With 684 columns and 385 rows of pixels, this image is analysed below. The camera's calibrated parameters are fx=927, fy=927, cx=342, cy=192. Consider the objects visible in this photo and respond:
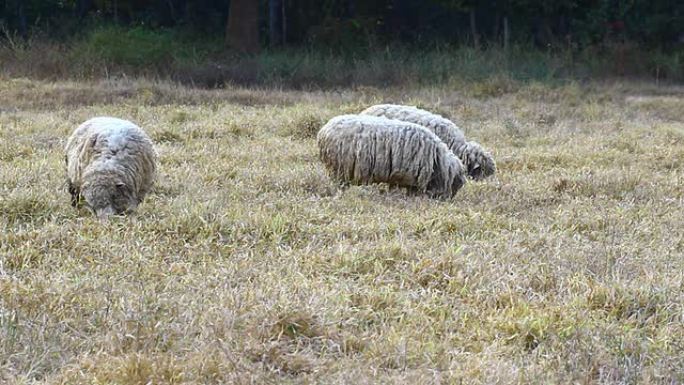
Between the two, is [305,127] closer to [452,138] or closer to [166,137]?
[166,137]

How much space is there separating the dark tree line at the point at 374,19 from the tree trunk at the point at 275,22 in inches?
0.8

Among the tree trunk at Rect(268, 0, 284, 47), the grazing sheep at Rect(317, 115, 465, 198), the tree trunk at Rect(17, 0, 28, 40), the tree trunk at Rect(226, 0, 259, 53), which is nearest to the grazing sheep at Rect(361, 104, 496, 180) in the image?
the grazing sheep at Rect(317, 115, 465, 198)

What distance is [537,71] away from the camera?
1565cm

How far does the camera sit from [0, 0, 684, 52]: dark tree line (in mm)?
17688

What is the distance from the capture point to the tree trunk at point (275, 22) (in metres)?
18.8

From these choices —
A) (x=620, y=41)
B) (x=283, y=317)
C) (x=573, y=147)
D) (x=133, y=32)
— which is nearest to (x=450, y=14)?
(x=620, y=41)

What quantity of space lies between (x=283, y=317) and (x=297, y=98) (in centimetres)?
921

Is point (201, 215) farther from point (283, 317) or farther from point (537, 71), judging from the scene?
point (537, 71)

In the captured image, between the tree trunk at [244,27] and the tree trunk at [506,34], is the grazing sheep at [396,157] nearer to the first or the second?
the tree trunk at [244,27]

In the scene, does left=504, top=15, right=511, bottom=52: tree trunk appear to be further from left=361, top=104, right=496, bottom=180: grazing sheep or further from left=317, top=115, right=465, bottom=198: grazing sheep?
left=317, top=115, right=465, bottom=198: grazing sheep

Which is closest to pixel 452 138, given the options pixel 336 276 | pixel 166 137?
pixel 166 137

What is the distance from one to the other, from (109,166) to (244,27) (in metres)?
12.1

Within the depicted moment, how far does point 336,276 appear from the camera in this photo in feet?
15.1

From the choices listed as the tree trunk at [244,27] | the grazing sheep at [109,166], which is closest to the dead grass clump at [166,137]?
the grazing sheep at [109,166]
